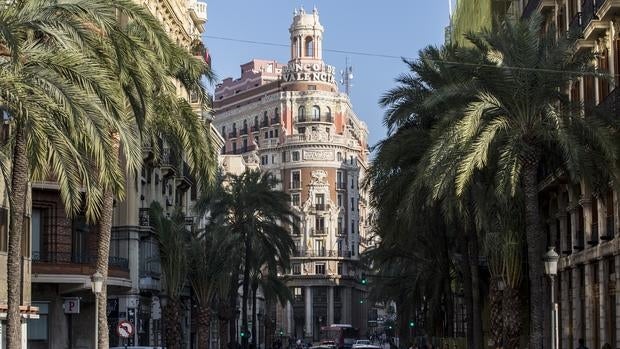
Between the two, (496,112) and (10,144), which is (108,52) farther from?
(496,112)

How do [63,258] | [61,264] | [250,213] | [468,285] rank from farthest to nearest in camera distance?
1. [250,213]
2. [63,258]
3. [61,264]
4. [468,285]

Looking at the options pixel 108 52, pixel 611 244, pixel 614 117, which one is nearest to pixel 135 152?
pixel 108 52

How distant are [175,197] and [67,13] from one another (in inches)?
2024

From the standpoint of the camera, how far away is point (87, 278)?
5272 cm

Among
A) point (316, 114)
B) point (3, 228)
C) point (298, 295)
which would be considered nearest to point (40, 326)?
point (3, 228)

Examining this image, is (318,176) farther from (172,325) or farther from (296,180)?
(172,325)

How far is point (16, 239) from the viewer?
2756cm

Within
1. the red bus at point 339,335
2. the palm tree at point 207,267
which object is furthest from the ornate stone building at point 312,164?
the palm tree at point 207,267

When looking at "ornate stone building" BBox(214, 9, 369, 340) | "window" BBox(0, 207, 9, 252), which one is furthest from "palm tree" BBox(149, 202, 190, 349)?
"ornate stone building" BBox(214, 9, 369, 340)

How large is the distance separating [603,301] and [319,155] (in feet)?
435

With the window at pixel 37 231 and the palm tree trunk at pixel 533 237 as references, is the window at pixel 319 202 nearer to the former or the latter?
the window at pixel 37 231

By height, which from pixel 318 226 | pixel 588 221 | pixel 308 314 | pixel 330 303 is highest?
pixel 318 226

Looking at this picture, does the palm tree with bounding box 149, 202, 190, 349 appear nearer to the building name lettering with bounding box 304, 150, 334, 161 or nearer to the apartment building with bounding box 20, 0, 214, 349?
the apartment building with bounding box 20, 0, 214, 349

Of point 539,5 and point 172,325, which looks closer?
point 539,5
